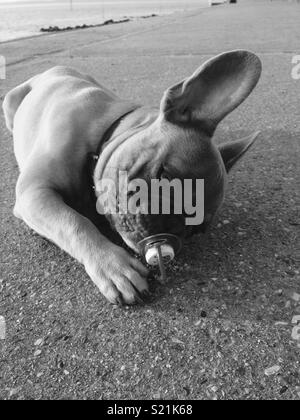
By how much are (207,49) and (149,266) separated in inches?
276

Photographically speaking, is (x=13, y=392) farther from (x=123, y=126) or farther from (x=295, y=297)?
(x=123, y=126)

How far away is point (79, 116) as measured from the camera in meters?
2.88

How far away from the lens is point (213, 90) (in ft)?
7.32

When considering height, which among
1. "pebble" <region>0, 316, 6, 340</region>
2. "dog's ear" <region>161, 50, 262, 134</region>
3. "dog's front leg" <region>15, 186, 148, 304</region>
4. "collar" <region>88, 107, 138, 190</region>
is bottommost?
"pebble" <region>0, 316, 6, 340</region>

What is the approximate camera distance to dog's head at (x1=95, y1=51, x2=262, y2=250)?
6.95 ft

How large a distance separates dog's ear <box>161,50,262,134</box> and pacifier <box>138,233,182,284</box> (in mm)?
562

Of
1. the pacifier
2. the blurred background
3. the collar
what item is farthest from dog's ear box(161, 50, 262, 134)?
the blurred background

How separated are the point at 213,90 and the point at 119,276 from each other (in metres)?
0.95

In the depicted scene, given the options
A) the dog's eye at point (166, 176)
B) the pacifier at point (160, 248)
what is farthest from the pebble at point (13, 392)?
the dog's eye at point (166, 176)

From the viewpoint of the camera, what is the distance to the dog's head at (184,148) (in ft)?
6.95

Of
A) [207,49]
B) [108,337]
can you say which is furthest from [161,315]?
[207,49]

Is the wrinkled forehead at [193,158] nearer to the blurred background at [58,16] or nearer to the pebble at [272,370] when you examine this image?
the pebble at [272,370]

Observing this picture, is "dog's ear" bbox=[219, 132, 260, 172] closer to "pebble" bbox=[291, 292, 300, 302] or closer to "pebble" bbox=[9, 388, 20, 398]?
"pebble" bbox=[291, 292, 300, 302]

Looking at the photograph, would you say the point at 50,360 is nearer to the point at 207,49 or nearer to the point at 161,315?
the point at 161,315
